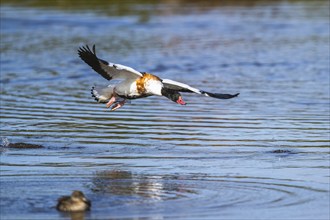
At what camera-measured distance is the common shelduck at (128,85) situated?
12867mm

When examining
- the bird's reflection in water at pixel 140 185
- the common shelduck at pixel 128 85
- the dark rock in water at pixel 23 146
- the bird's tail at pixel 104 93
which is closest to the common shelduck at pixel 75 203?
the bird's reflection in water at pixel 140 185

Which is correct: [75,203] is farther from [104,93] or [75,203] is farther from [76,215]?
[104,93]

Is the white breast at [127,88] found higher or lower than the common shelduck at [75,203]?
higher

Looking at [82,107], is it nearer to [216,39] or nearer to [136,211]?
[136,211]

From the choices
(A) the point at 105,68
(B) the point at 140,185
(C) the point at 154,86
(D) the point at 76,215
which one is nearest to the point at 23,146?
(A) the point at 105,68

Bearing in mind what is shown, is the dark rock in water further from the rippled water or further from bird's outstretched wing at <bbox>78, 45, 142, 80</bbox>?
bird's outstretched wing at <bbox>78, 45, 142, 80</bbox>

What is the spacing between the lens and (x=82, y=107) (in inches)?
709

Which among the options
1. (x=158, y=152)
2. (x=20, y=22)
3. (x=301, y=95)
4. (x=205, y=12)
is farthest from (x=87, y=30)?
(x=158, y=152)

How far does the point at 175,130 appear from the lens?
15422 mm

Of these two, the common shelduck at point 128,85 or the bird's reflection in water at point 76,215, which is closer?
the bird's reflection in water at point 76,215

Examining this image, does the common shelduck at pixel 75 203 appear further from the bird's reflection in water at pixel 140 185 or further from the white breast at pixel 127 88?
the white breast at pixel 127 88

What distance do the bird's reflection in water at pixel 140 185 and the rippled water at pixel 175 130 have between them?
0.02 meters

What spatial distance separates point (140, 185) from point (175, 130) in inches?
155

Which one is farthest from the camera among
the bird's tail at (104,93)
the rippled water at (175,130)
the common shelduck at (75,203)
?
the bird's tail at (104,93)
